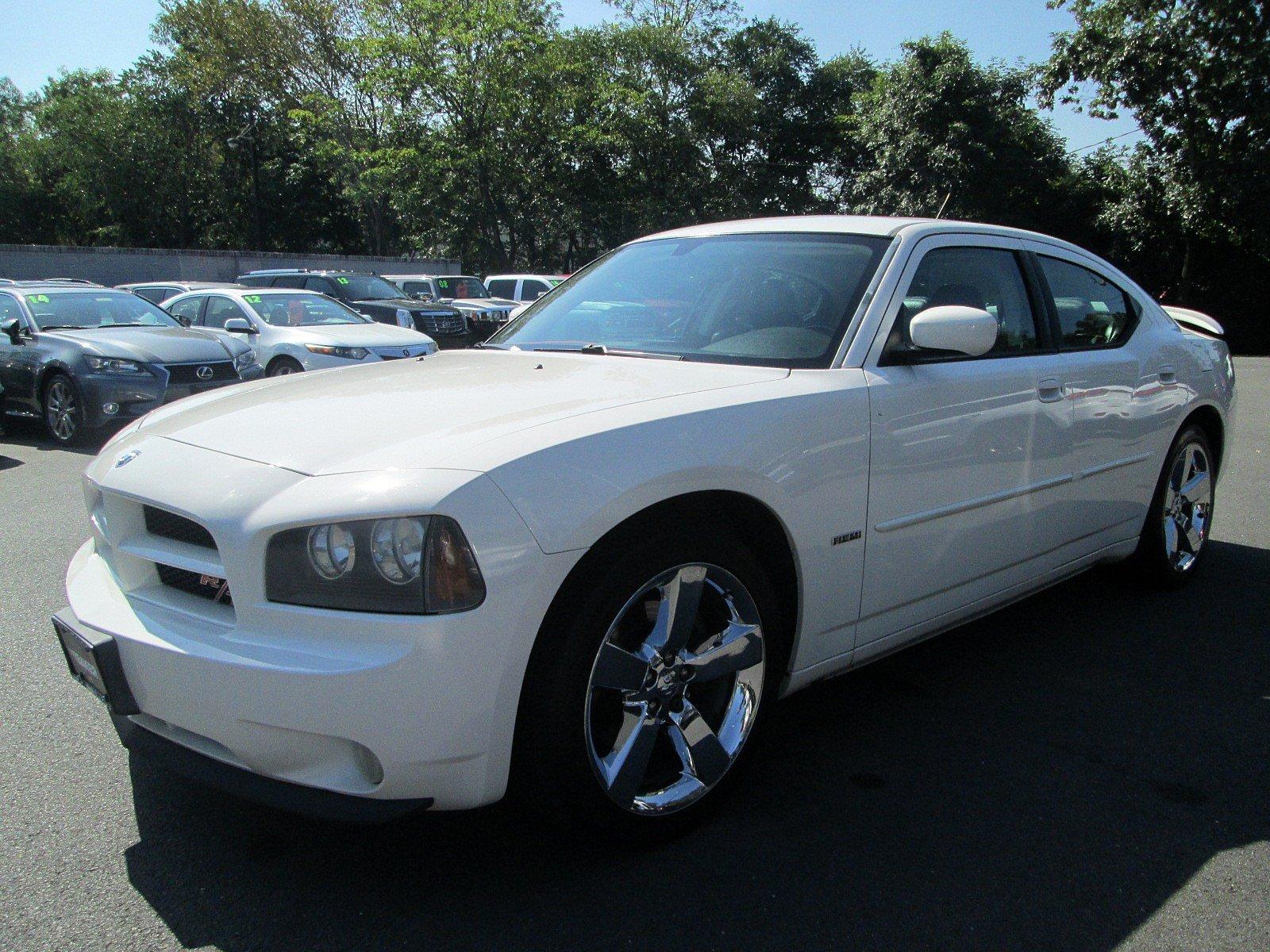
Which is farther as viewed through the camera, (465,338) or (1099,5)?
(1099,5)

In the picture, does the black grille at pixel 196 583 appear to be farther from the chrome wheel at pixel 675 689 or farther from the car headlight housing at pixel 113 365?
the car headlight housing at pixel 113 365

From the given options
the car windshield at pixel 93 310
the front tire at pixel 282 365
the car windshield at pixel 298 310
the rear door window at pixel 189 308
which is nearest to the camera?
the car windshield at pixel 93 310

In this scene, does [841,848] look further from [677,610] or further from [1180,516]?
[1180,516]

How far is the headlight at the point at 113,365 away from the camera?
9.45 m

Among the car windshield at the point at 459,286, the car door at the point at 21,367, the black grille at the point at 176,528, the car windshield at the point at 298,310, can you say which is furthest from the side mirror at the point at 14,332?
the car windshield at the point at 459,286

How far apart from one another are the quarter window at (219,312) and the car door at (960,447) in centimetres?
1141

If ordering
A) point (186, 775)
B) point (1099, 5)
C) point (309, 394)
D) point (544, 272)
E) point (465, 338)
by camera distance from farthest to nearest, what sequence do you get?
point (544, 272) < point (1099, 5) < point (465, 338) < point (309, 394) < point (186, 775)

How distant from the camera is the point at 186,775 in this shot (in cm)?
219

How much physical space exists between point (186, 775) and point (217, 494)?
2.00 feet

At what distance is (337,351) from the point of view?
11930 millimetres

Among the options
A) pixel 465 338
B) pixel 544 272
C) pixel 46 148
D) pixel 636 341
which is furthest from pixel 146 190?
pixel 636 341

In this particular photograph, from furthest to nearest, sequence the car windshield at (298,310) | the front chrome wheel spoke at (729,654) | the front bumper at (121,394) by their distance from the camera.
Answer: the car windshield at (298,310) → the front bumper at (121,394) → the front chrome wheel spoke at (729,654)

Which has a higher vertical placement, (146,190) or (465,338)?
(146,190)

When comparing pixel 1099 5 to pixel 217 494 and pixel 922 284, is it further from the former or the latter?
pixel 217 494
